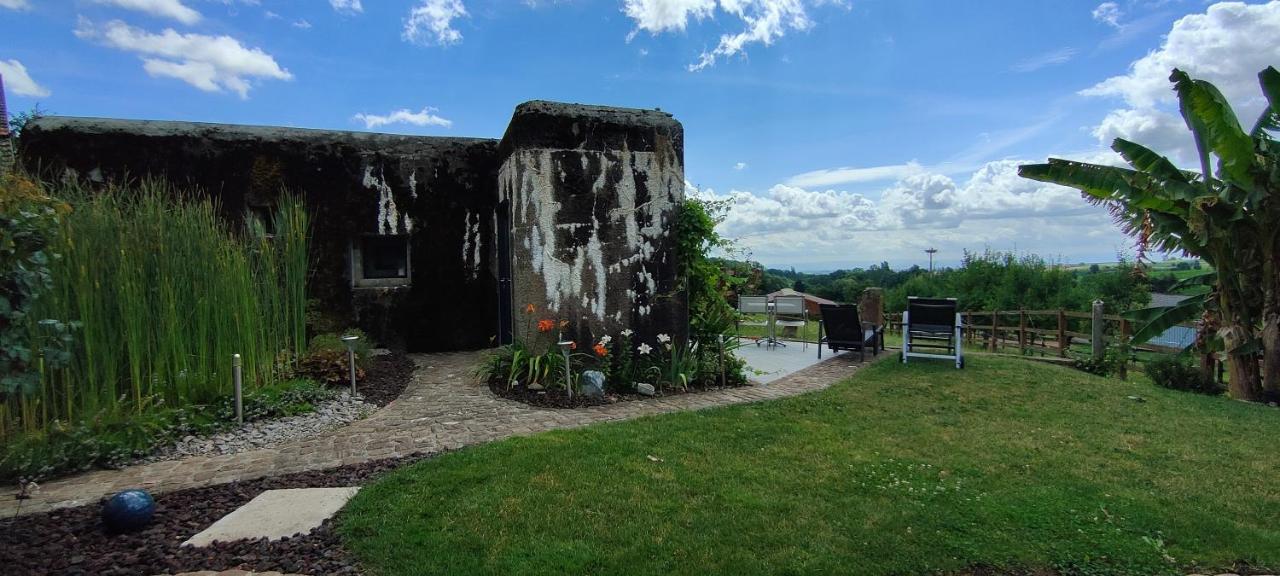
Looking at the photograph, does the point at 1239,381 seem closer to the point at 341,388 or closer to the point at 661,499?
the point at 661,499

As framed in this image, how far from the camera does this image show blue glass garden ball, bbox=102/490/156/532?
2768 mm

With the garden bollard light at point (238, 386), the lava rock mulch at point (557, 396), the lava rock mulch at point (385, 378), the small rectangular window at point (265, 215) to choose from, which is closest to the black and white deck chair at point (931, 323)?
the lava rock mulch at point (557, 396)

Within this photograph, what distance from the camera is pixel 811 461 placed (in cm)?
395

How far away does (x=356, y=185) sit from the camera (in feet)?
25.6

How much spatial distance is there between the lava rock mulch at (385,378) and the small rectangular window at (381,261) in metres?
1.10

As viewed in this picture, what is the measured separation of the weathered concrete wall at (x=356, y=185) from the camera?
273 inches

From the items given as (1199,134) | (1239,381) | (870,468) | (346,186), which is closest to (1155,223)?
(1199,134)

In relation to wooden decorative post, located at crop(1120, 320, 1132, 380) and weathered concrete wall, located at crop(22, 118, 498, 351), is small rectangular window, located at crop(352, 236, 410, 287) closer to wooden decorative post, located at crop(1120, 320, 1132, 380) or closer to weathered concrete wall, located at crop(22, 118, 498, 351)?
weathered concrete wall, located at crop(22, 118, 498, 351)

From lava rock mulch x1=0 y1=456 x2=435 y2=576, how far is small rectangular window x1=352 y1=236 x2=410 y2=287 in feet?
16.7

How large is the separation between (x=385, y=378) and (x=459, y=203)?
292 centimetres

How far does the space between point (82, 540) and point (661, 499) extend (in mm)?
2848

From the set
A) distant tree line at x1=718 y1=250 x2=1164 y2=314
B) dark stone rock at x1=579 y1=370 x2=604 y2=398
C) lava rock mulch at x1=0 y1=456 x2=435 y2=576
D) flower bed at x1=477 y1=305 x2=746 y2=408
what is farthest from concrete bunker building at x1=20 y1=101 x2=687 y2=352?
distant tree line at x1=718 y1=250 x2=1164 y2=314

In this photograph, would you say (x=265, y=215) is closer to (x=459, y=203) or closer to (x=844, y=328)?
(x=459, y=203)

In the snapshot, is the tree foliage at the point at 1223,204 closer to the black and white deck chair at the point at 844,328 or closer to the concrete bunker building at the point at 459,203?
the black and white deck chair at the point at 844,328
